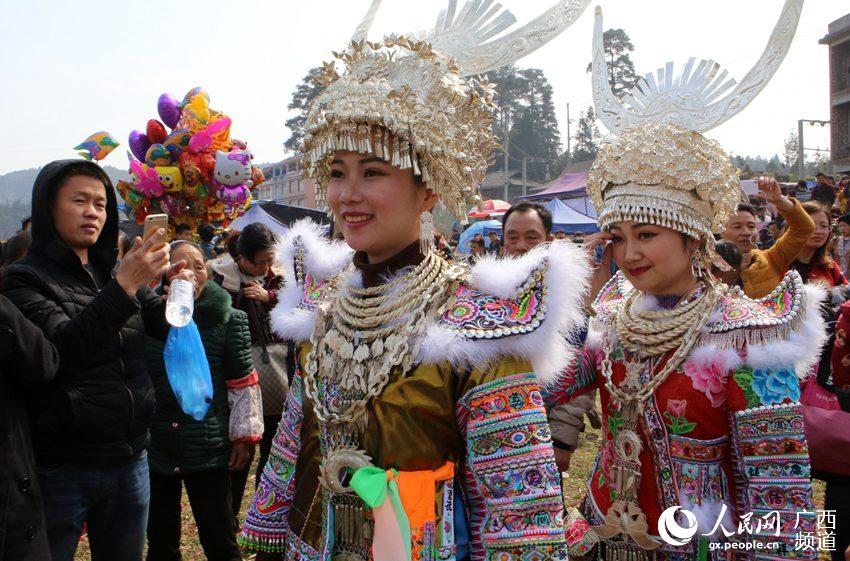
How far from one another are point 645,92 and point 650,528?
1.70 metres

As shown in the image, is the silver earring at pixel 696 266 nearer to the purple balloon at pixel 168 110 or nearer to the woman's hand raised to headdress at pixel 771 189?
the woman's hand raised to headdress at pixel 771 189

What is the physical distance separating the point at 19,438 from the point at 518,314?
1773mm

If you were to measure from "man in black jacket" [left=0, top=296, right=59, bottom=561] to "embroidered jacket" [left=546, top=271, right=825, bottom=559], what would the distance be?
1937 mm

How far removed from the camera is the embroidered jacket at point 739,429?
6.49 feet

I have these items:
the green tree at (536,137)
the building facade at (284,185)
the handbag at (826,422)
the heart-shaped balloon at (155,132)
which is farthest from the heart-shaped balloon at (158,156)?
the green tree at (536,137)

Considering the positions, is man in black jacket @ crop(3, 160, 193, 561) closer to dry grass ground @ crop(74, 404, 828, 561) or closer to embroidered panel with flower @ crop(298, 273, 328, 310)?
embroidered panel with flower @ crop(298, 273, 328, 310)

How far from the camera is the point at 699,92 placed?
2.64m

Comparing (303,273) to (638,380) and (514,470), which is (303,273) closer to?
(514,470)

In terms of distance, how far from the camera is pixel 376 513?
1.67 metres

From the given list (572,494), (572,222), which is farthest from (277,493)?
(572,222)

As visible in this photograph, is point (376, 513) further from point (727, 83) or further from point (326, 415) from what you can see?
point (727, 83)

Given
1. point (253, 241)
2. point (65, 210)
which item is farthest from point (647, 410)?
point (253, 241)

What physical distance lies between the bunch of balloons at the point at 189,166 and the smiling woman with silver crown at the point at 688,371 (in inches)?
215

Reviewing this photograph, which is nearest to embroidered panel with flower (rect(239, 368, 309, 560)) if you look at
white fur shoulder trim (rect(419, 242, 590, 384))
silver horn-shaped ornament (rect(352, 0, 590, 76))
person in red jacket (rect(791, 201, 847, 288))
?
white fur shoulder trim (rect(419, 242, 590, 384))
